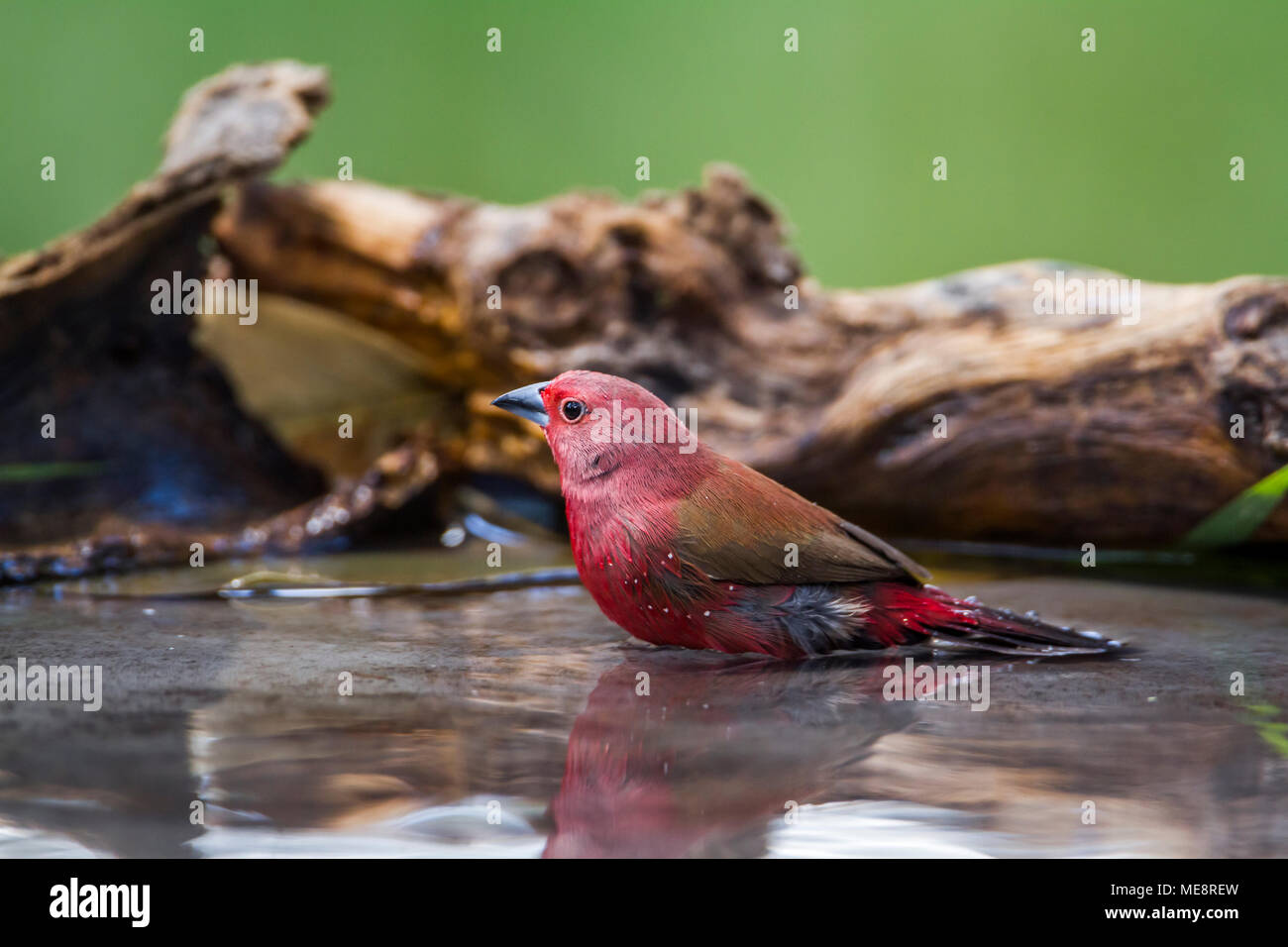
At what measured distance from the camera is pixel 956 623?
260cm

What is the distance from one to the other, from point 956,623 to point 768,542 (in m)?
0.52

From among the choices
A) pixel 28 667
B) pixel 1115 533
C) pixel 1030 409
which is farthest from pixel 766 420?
pixel 28 667

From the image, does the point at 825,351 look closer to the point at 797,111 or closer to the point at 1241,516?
the point at 1241,516

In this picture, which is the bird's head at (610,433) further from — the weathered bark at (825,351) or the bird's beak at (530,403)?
the weathered bark at (825,351)

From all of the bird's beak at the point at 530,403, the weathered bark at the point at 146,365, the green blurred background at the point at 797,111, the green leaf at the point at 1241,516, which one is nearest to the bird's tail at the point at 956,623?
the bird's beak at the point at 530,403

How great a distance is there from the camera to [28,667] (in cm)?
246

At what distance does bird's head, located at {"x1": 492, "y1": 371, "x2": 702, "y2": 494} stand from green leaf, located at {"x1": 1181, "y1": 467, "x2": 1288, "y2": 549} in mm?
1969

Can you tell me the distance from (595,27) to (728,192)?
247 centimetres

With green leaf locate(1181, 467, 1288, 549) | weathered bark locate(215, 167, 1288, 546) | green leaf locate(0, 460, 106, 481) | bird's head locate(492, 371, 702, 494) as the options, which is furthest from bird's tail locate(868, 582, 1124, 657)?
green leaf locate(0, 460, 106, 481)

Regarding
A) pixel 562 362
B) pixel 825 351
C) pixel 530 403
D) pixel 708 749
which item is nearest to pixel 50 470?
pixel 562 362

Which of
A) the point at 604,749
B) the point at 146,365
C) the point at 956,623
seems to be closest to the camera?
the point at 604,749

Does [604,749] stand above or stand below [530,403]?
below
